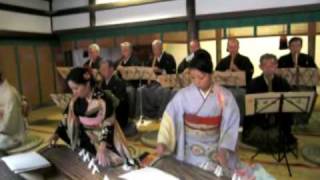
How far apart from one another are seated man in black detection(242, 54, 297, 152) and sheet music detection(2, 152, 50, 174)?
114 inches

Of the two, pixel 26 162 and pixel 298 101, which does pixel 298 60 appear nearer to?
pixel 298 101

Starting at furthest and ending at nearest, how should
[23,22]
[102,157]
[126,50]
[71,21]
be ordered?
[71,21]
[23,22]
[126,50]
[102,157]

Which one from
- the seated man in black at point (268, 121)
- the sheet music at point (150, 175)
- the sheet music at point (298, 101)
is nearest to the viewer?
the sheet music at point (150, 175)

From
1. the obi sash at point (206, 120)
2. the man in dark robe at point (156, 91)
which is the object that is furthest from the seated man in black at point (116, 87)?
the obi sash at point (206, 120)

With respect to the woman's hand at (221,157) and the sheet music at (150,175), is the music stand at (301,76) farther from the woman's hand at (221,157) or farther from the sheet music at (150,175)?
the sheet music at (150,175)

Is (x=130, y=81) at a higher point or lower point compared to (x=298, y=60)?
lower

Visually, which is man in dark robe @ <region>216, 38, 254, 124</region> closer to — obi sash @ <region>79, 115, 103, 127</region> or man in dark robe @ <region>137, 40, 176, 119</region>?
man in dark robe @ <region>137, 40, 176, 119</region>

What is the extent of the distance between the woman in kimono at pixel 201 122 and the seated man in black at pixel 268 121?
1957mm

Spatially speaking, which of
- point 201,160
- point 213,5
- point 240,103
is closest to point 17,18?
point 213,5

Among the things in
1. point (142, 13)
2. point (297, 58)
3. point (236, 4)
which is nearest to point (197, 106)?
point (297, 58)

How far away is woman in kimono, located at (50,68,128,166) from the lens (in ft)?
8.42

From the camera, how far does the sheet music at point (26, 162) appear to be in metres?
2.20

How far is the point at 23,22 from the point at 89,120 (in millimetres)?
6069

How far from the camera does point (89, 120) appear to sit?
273 cm
